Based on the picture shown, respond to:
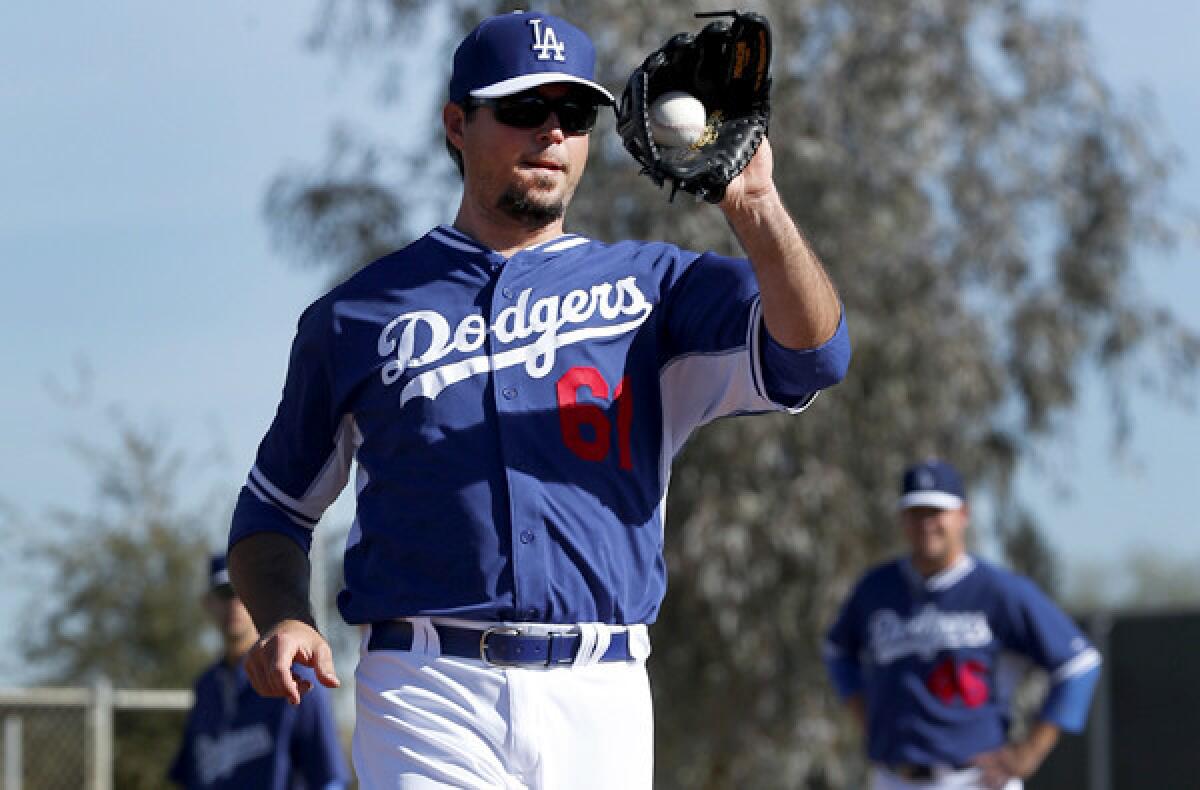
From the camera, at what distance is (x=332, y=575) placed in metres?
18.0

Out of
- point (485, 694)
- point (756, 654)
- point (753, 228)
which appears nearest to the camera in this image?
point (753, 228)

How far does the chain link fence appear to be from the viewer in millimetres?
14688

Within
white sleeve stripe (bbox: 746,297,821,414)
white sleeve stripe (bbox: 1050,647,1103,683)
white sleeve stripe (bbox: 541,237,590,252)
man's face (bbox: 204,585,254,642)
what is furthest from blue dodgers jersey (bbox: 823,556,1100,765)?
white sleeve stripe (bbox: 746,297,821,414)

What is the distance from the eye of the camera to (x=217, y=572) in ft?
28.2

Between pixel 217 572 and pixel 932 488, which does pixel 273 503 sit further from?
pixel 932 488

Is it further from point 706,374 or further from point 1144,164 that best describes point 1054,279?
point 706,374

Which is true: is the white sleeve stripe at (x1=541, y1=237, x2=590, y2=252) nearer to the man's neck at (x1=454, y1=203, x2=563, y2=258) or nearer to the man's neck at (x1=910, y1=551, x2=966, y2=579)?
the man's neck at (x1=454, y1=203, x2=563, y2=258)

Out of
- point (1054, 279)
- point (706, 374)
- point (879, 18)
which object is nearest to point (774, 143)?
point (879, 18)

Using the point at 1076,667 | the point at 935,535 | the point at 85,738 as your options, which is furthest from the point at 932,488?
the point at 85,738

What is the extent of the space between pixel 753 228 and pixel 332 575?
1482cm

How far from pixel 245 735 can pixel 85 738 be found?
8040 mm

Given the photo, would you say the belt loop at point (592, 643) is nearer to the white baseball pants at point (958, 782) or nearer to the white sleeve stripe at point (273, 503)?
the white sleeve stripe at point (273, 503)

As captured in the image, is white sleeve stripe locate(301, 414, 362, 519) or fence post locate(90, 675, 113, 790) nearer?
white sleeve stripe locate(301, 414, 362, 519)

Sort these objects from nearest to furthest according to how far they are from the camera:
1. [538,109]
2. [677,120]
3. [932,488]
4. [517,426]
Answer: [677,120]
[517,426]
[538,109]
[932,488]
